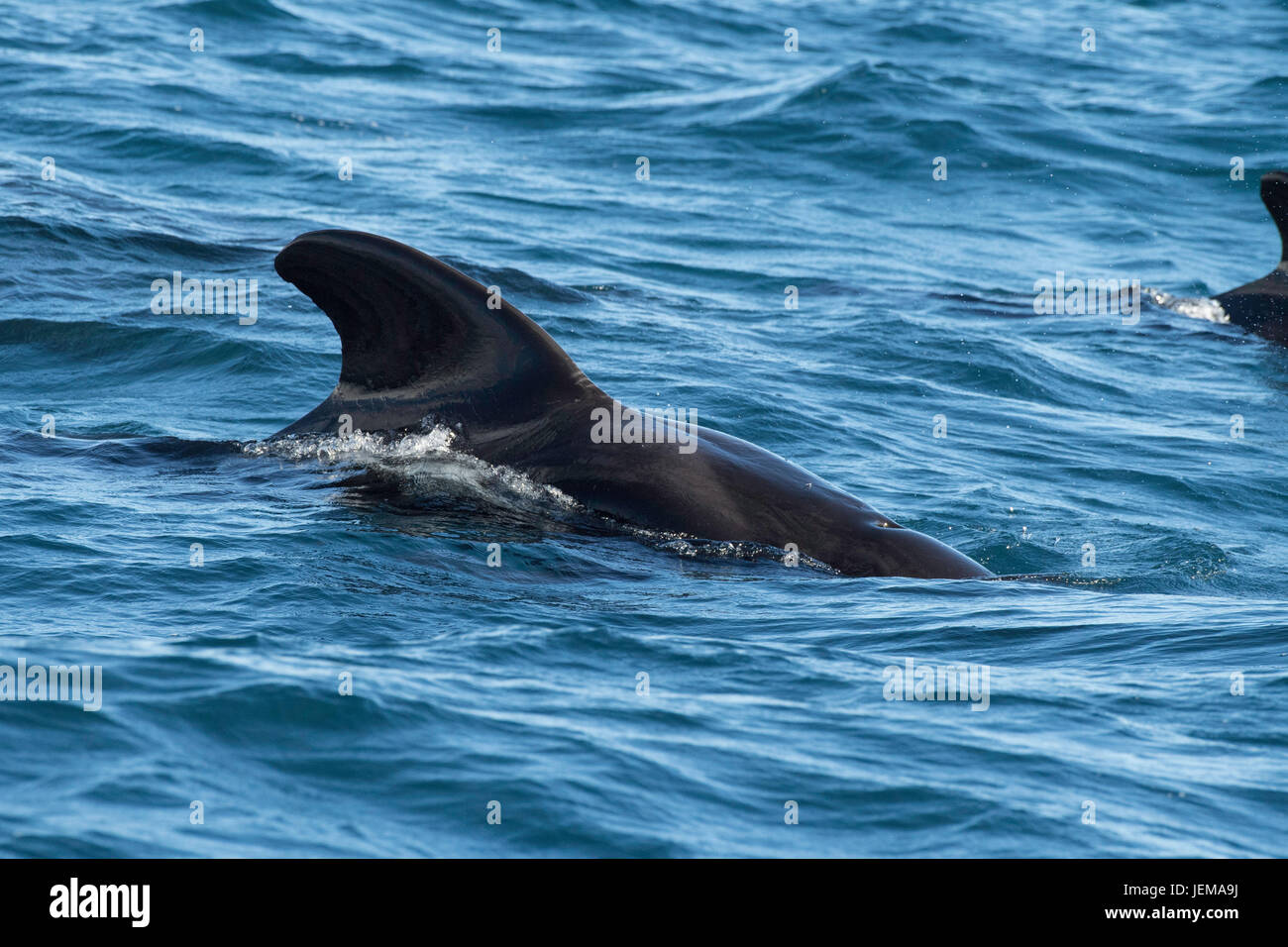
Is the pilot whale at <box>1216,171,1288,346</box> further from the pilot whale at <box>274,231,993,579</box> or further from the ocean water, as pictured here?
the pilot whale at <box>274,231,993,579</box>

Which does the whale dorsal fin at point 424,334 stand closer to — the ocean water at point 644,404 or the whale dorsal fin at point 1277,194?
the ocean water at point 644,404

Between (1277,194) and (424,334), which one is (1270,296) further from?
(424,334)

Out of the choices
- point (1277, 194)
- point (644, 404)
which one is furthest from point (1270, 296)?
point (644, 404)

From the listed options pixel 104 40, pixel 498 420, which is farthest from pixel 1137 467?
pixel 104 40

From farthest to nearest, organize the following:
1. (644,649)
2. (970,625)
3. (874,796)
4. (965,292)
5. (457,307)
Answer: (965,292) → (457,307) → (970,625) → (644,649) → (874,796)

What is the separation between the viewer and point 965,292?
1902 centimetres

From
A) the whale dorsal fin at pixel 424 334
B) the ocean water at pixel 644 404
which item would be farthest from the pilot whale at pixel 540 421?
the ocean water at pixel 644 404

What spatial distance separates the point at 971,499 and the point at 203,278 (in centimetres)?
795

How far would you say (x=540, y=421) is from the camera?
9.48 m

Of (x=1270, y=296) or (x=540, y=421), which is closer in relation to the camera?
(x=540, y=421)

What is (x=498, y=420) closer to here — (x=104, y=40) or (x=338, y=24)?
(x=104, y=40)

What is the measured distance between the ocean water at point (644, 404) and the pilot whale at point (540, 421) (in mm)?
192

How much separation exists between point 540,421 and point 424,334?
793 millimetres

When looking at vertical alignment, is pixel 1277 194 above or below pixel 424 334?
above
